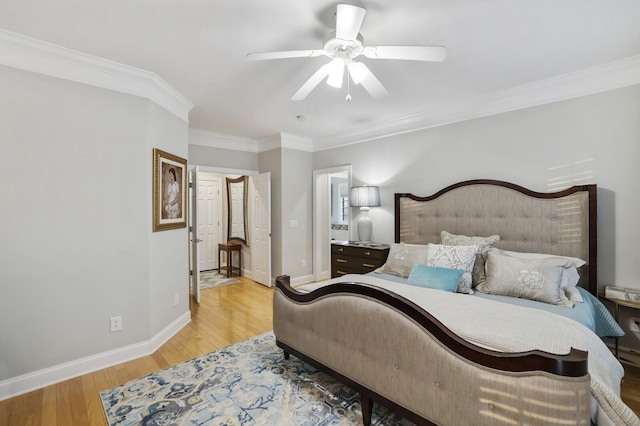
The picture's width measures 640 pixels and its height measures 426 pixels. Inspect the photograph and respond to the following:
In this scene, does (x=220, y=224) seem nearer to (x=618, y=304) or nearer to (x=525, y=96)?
(x=525, y=96)

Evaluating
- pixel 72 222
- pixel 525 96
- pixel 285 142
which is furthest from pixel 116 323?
pixel 525 96

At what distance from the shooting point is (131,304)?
2.72 m

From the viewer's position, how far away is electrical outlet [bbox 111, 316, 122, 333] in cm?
262

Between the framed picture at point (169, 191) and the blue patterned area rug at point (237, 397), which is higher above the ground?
the framed picture at point (169, 191)

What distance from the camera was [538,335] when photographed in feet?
5.12

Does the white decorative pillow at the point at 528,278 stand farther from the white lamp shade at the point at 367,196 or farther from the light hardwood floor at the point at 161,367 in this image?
the white lamp shade at the point at 367,196

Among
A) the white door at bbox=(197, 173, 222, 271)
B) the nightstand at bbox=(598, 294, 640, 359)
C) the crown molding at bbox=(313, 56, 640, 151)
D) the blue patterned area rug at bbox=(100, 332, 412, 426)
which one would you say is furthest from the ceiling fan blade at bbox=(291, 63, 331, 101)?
the white door at bbox=(197, 173, 222, 271)

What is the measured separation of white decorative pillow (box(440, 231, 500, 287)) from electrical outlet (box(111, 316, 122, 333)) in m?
3.22

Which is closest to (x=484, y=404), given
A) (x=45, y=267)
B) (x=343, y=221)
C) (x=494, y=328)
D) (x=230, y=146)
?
(x=494, y=328)

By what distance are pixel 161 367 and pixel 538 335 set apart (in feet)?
9.26

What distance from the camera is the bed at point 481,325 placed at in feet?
4.15

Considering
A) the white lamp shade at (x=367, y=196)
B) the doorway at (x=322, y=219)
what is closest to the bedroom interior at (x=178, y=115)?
the white lamp shade at (x=367, y=196)

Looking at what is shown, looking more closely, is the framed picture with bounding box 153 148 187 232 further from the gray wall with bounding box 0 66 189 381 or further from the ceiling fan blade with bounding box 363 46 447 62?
the ceiling fan blade with bounding box 363 46 447 62

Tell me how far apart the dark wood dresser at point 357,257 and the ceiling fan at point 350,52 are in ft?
7.09
